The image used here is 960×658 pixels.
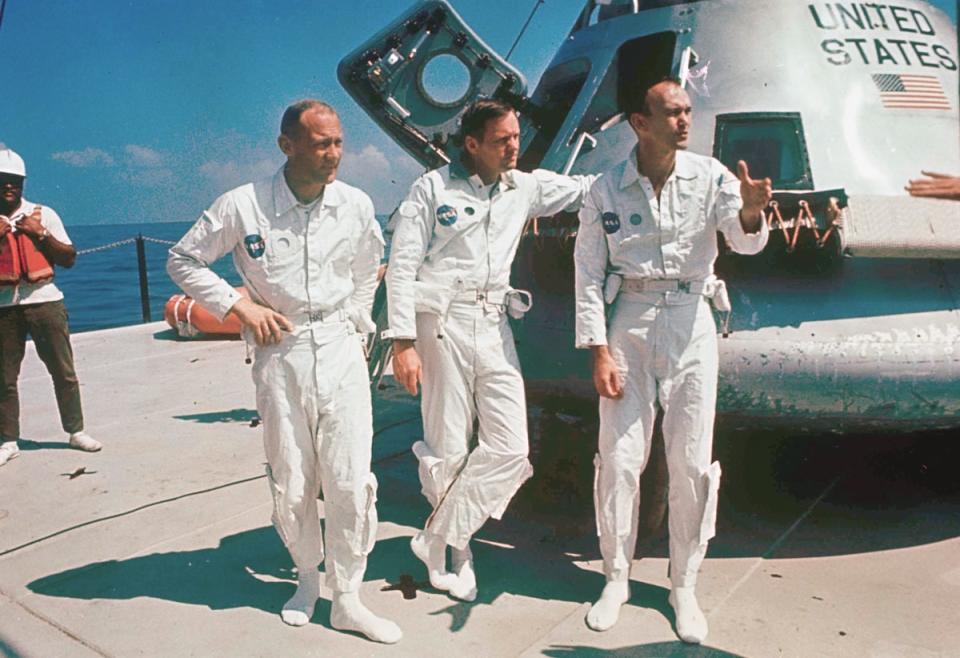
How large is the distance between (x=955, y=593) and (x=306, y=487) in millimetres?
2611

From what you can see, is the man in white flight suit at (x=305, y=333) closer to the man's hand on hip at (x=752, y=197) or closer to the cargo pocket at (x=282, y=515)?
the cargo pocket at (x=282, y=515)

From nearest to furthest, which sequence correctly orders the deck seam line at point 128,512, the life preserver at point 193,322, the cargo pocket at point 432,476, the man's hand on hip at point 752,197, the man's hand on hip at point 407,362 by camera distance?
the man's hand on hip at point 752,197
the man's hand on hip at point 407,362
the cargo pocket at point 432,476
the deck seam line at point 128,512
the life preserver at point 193,322

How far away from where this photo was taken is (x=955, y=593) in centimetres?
330

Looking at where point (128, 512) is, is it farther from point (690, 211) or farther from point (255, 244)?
point (690, 211)

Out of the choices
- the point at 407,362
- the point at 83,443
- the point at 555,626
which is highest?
the point at 407,362

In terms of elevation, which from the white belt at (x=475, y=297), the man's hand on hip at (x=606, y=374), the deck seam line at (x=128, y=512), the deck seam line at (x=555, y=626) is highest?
the white belt at (x=475, y=297)

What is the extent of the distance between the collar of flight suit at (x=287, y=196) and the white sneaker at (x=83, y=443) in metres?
3.28

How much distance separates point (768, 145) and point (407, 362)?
6.77 ft

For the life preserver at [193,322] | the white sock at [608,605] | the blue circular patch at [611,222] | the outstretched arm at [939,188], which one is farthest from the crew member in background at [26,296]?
the outstretched arm at [939,188]

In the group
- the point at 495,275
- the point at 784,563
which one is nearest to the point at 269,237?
the point at 495,275

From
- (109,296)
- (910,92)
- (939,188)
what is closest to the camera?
(939,188)

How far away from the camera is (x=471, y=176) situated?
132 inches

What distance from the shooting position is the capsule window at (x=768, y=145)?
386 cm

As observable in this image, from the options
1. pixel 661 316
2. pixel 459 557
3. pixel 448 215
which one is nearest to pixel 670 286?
pixel 661 316
